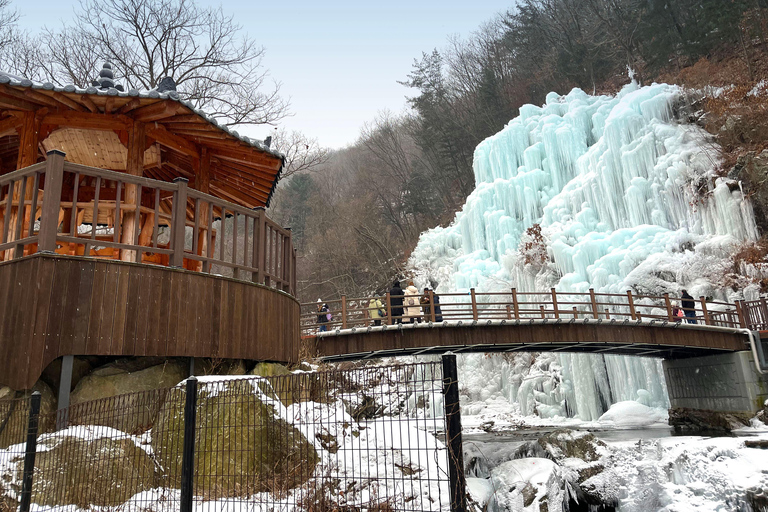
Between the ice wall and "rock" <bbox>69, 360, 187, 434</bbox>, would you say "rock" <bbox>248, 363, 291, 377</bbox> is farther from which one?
the ice wall

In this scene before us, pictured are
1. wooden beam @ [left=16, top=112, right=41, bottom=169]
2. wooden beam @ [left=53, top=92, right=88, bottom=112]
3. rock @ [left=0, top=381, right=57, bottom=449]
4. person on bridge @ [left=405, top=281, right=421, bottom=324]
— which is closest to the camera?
rock @ [left=0, top=381, right=57, bottom=449]

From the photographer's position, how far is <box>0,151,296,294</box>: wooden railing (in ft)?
26.4

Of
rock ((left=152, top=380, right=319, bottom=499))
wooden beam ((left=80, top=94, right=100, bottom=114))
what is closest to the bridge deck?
wooden beam ((left=80, top=94, right=100, bottom=114))

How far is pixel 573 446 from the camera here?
50.8 ft

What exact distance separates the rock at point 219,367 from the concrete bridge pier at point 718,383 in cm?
1793

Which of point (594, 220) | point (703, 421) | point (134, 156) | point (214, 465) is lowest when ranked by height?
point (703, 421)

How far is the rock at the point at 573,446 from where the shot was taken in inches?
593

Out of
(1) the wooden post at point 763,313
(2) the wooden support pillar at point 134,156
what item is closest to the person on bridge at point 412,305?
(2) the wooden support pillar at point 134,156

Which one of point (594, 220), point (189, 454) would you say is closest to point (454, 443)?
point (189, 454)

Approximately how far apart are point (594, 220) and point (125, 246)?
23.7 m

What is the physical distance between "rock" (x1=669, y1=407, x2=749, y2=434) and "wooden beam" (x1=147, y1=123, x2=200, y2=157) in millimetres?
17878

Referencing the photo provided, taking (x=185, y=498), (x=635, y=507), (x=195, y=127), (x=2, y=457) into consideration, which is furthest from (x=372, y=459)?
(x=635, y=507)

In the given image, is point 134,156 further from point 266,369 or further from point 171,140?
point 266,369

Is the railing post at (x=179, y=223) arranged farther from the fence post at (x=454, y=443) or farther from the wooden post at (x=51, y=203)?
the fence post at (x=454, y=443)
